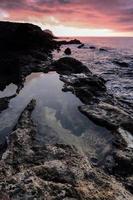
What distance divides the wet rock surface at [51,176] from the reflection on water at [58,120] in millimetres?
1513

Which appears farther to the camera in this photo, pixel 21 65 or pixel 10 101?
pixel 21 65

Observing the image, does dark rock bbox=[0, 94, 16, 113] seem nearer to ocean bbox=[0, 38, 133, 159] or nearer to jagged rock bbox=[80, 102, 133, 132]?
ocean bbox=[0, 38, 133, 159]

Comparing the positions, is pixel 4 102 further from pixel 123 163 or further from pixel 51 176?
pixel 51 176

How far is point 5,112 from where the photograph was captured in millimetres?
15023

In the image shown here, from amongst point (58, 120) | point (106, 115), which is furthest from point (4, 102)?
point (106, 115)

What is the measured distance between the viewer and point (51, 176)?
25.4ft

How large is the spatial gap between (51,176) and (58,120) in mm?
6437

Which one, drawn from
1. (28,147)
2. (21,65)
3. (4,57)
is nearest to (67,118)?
(28,147)

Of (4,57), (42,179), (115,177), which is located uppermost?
(4,57)

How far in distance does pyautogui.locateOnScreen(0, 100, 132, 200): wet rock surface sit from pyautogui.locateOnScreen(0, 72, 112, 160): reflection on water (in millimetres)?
1513

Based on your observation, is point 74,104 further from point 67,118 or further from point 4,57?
point 4,57

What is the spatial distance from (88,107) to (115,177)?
22.2ft

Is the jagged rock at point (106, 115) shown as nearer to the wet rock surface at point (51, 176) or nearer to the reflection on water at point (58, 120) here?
the reflection on water at point (58, 120)

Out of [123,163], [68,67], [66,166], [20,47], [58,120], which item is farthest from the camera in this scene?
[20,47]
